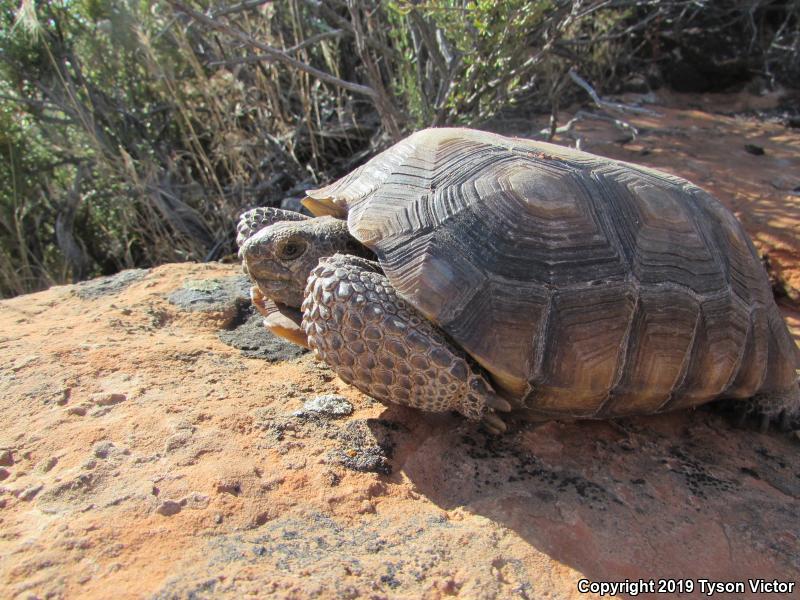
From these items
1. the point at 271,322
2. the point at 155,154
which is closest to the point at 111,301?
the point at 271,322

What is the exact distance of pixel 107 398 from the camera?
2109 mm

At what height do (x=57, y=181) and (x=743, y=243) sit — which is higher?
(x=57, y=181)

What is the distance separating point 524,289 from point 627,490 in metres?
0.70

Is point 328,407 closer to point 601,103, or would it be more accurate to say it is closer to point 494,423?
point 494,423

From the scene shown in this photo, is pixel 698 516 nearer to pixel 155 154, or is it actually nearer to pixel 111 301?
pixel 111 301

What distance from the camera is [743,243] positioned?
247 centimetres

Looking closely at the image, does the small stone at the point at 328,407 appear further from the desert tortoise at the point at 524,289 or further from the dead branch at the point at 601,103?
the dead branch at the point at 601,103

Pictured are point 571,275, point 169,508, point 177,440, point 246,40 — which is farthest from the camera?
point 246,40

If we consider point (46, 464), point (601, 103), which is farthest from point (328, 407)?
point (601, 103)

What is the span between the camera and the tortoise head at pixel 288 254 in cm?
237

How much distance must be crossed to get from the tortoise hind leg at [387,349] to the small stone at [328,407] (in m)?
0.16

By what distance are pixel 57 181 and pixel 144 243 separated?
1.14 meters

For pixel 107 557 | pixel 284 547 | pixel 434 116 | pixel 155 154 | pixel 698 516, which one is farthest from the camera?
pixel 155 154

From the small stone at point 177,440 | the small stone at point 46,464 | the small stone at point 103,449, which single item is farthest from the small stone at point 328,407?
the small stone at point 46,464
